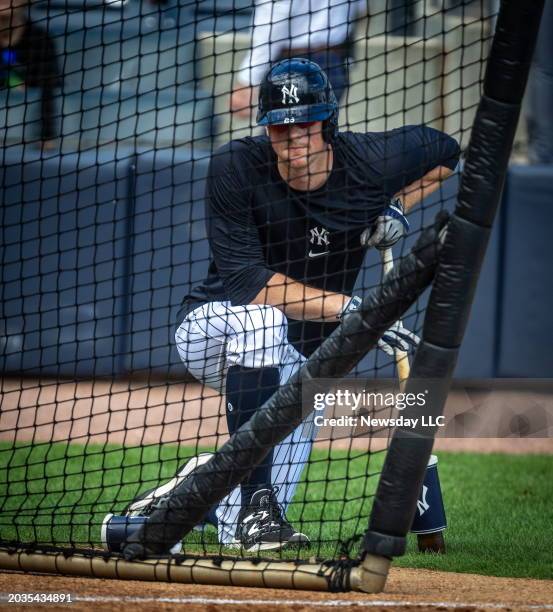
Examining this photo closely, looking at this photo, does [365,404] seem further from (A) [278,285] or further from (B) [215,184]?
(B) [215,184]

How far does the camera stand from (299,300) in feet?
12.2

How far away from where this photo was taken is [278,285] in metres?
3.70

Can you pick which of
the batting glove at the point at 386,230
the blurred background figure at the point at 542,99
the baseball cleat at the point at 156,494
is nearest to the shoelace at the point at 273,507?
the baseball cleat at the point at 156,494

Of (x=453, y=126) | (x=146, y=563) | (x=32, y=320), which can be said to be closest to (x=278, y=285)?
(x=146, y=563)

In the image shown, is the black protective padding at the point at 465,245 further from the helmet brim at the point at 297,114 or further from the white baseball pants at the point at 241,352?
the helmet brim at the point at 297,114

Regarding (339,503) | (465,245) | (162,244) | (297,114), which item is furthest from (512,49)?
(162,244)

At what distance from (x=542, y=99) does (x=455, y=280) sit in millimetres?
4478

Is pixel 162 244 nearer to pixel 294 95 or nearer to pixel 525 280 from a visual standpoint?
pixel 525 280

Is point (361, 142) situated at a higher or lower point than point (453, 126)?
higher

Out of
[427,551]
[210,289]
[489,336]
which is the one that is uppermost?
[210,289]

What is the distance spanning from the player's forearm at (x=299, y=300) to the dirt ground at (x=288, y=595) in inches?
39.7

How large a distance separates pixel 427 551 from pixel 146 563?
1229 millimetres

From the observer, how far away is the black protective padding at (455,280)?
2.82 metres

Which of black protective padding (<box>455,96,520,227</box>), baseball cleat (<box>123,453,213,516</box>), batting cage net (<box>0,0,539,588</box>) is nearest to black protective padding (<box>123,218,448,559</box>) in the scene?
batting cage net (<box>0,0,539,588</box>)
